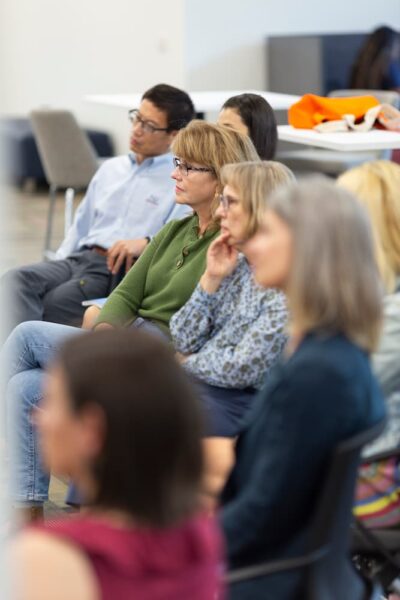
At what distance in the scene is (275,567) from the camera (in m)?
1.64

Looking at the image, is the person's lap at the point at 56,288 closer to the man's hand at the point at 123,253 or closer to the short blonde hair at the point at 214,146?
the man's hand at the point at 123,253

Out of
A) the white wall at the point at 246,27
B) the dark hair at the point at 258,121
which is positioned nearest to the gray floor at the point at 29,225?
the white wall at the point at 246,27

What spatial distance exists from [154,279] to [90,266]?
97 cm

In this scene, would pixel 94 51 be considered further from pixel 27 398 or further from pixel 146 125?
pixel 27 398

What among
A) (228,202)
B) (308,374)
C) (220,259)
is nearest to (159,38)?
(220,259)

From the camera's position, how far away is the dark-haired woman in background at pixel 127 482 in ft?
4.02

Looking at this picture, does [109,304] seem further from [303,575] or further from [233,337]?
[303,575]

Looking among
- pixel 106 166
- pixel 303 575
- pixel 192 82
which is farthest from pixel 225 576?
pixel 192 82

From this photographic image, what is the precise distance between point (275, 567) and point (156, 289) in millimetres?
1478

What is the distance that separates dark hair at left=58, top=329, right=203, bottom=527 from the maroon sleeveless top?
2 cm

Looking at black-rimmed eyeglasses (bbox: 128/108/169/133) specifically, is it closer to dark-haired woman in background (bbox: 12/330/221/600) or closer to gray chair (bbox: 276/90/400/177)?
gray chair (bbox: 276/90/400/177)

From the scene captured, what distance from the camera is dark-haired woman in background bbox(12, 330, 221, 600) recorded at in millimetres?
1225

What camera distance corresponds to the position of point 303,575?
166 cm

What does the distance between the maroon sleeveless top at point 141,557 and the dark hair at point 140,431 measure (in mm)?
21
